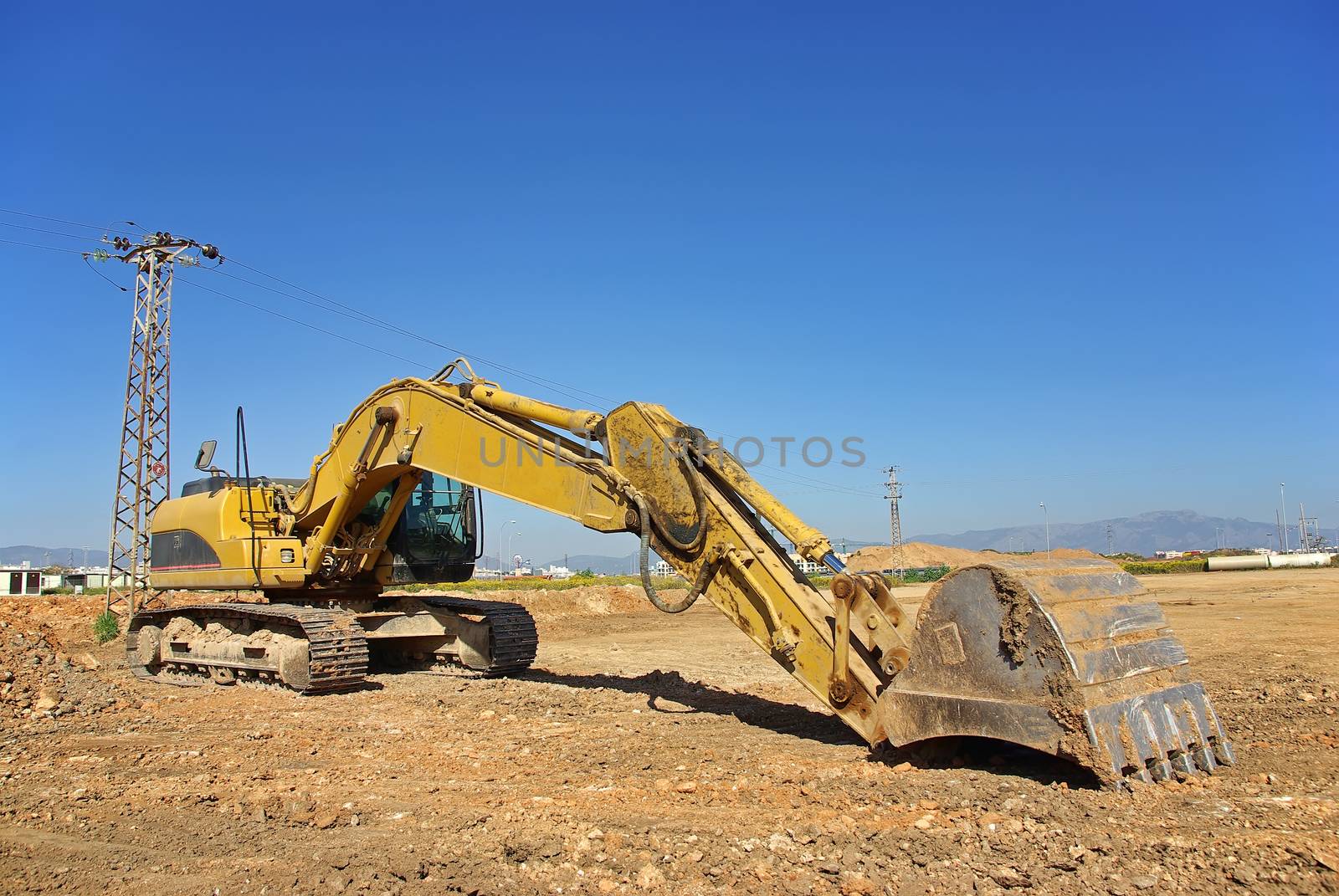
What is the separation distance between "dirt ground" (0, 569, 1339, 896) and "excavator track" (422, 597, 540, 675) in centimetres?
154

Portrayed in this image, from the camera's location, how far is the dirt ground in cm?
446

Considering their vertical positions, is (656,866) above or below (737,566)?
below

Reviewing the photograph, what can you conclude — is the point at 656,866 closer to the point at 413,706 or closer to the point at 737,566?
the point at 737,566

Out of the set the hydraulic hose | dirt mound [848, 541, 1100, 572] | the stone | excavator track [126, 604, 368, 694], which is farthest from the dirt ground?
dirt mound [848, 541, 1100, 572]

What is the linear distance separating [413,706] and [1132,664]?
23.6ft

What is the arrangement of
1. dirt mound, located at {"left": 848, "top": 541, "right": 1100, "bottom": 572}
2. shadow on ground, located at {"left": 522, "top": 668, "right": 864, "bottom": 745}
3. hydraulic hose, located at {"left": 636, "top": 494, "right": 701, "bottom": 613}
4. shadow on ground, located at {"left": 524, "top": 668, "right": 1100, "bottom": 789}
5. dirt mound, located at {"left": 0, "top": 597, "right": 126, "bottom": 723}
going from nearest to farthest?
1. shadow on ground, located at {"left": 524, "top": 668, "right": 1100, "bottom": 789}
2. hydraulic hose, located at {"left": 636, "top": 494, "right": 701, "bottom": 613}
3. shadow on ground, located at {"left": 522, "top": 668, "right": 864, "bottom": 745}
4. dirt mound, located at {"left": 0, "top": 597, "right": 126, "bottom": 723}
5. dirt mound, located at {"left": 848, "top": 541, "right": 1100, "bottom": 572}

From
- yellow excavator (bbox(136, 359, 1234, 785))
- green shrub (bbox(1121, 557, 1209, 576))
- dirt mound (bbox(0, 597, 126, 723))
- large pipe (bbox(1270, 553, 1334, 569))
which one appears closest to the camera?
yellow excavator (bbox(136, 359, 1234, 785))

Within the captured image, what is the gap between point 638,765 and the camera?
6938mm

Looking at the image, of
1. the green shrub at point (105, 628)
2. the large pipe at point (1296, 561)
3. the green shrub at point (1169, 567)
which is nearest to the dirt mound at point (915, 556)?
the green shrub at point (1169, 567)

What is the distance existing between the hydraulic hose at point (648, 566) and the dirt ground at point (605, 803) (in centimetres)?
111

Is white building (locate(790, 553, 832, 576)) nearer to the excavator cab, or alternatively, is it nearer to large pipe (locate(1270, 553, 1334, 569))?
the excavator cab

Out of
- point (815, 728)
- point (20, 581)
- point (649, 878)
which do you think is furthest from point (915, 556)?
point (649, 878)

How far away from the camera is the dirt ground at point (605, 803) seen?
4.46 m

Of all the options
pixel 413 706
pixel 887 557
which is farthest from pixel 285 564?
pixel 887 557
